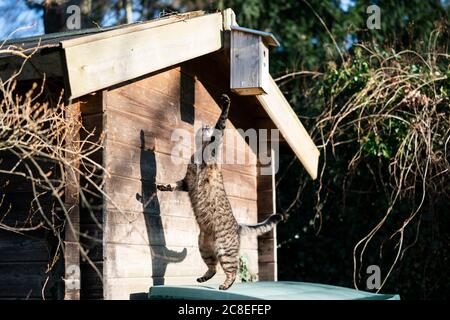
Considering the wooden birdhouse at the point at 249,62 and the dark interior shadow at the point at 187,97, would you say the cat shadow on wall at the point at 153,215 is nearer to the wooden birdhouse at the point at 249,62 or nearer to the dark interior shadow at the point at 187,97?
the dark interior shadow at the point at 187,97

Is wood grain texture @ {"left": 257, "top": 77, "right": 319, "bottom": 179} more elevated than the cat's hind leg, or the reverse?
wood grain texture @ {"left": 257, "top": 77, "right": 319, "bottom": 179}

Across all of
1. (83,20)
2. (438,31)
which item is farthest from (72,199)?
(83,20)

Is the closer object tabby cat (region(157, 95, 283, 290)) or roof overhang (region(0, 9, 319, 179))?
roof overhang (region(0, 9, 319, 179))

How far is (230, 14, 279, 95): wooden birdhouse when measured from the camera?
623 cm

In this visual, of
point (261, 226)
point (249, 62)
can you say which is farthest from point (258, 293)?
point (249, 62)

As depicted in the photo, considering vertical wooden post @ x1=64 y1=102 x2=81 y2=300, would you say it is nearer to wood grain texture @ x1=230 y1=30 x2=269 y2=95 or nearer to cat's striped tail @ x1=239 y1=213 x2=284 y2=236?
wood grain texture @ x1=230 y1=30 x2=269 y2=95

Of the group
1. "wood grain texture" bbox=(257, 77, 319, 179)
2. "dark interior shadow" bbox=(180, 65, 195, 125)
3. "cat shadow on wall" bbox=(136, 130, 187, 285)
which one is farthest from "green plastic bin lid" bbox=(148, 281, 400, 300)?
"wood grain texture" bbox=(257, 77, 319, 179)

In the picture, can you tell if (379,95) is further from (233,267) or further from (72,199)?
(72,199)

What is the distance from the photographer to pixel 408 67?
861cm

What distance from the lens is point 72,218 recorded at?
5.15 meters

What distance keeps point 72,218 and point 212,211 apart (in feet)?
4.85

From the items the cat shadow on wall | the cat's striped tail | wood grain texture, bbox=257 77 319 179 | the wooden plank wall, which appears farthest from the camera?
wood grain texture, bbox=257 77 319 179

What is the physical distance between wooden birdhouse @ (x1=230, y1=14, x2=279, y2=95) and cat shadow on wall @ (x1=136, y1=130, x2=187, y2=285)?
3.50ft
